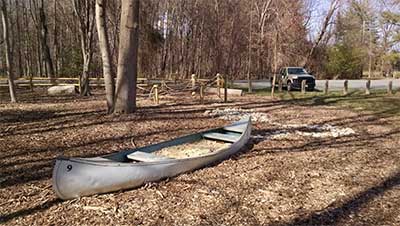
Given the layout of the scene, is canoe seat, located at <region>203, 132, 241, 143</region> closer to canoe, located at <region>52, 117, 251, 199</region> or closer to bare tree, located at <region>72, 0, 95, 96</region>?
canoe, located at <region>52, 117, 251, 199</region>

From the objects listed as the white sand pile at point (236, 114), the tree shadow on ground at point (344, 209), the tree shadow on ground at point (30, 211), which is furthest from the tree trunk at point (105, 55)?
the tree shadow on ground at point (344, 209)

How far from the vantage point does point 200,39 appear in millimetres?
32031

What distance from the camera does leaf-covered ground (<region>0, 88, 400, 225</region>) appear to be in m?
3.74

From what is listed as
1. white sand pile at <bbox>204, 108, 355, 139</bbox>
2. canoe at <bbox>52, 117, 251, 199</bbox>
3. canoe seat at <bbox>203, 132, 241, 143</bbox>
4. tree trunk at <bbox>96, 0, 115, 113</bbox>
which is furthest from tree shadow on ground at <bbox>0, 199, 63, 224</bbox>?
tree trunk at <bbox>96, 0, 115, 113</bbox>

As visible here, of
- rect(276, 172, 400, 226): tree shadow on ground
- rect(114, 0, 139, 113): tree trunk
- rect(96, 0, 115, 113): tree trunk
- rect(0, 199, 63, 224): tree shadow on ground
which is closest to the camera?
rect(0, 199, 63, 224): tree shadow on ground

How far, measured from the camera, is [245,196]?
4320 mm

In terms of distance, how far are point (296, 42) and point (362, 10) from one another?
1540 centimetres

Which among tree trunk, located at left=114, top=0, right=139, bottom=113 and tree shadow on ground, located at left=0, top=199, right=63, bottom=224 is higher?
tree trunk, located at left=114, top=0, right=139, bottom=113

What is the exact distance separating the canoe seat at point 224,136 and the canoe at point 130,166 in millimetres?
19

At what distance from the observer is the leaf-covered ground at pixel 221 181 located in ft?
12.3

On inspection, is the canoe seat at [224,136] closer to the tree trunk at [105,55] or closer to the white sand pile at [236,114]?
the white sand pile at [236,114]

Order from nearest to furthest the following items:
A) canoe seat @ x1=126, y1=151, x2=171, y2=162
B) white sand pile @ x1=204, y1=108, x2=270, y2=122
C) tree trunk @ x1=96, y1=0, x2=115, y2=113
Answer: canoe seat @ x1=126, y1=151, x2=171, y2=162 < tree trunk @ x1=96, y1=0, x2=115, y2=113 < white sand pile @ x1=204, y1=108, x2=270, y2=122

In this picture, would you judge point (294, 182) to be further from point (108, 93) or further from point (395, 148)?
point (108, 93)

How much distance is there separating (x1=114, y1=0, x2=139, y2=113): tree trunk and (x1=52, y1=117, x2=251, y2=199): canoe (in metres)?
3.50
